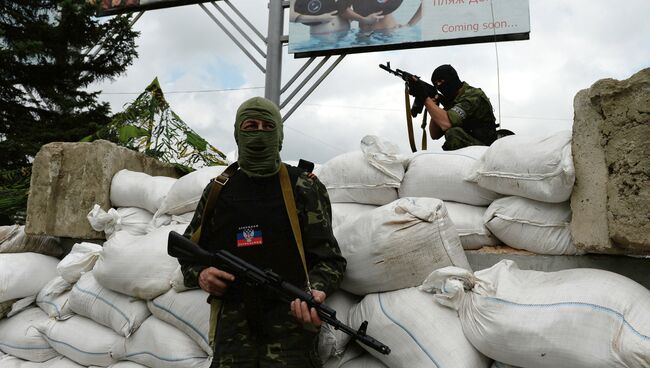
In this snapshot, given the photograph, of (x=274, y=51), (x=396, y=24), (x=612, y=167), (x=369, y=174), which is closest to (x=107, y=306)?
(x=369, y=174)

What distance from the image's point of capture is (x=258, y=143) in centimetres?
158

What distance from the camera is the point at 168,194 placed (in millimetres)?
2643

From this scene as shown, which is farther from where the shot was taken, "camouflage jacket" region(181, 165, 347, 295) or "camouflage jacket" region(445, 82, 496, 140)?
"camouflage jacket" region(445, 82, 496, 140)

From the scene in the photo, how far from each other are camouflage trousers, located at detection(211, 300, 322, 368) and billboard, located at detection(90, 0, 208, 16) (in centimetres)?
603

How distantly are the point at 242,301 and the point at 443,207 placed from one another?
2.36ft

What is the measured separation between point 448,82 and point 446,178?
3.80 ft

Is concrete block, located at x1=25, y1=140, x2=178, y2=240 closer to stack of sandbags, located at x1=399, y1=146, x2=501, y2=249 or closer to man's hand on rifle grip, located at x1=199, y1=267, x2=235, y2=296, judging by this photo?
man's hand on rifle grip, located at x1=199, y1=267, x2=235, y2=296

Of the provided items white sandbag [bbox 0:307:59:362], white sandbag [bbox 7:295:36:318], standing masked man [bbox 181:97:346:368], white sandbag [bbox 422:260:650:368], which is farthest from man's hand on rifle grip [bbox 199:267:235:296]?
white sandbag [bbox 7:295:36:318]

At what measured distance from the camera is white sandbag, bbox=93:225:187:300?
2.13 m

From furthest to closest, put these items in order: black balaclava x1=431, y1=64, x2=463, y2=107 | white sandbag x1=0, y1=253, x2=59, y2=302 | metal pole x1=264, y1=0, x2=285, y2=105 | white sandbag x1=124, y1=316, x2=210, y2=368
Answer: metal pole x1=264, y1=0, x2=285, y2=105, black balaclava x1=431, y1=64, x2=463, y2=107, white sandbag x1=0, y1=253, x2=59, y2=302, white sandbag x1=124, y1=316, x2=210, y2=368

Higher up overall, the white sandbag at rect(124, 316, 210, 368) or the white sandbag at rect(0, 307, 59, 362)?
the white sandbag at rect(124, 316, 210, 368)

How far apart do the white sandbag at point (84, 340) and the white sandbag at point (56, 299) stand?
5 cm

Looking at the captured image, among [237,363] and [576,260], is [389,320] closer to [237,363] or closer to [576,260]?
[237,363]

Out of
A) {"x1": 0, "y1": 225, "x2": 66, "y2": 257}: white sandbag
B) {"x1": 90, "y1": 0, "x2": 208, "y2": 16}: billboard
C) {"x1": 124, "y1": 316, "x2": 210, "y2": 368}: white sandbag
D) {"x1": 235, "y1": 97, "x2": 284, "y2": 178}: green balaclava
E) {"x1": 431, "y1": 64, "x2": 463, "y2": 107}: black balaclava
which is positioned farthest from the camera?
{"x1": 90, "y1": 0, "x2": 208, "y2": 16}: billboard
